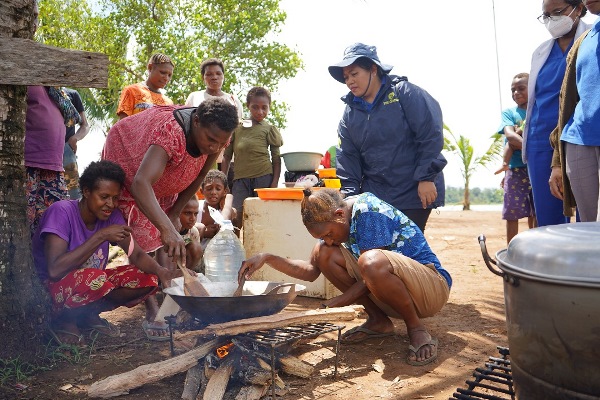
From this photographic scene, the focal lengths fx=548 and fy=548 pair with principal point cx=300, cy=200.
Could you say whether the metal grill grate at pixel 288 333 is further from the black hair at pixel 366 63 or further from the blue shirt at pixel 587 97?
the black hair at pixel 366 63

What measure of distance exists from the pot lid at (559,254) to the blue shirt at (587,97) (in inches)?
49.9

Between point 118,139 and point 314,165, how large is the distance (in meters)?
2.81

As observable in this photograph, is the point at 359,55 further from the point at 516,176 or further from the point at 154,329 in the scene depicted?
the point at 516,176

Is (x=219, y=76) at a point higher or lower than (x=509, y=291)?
higher

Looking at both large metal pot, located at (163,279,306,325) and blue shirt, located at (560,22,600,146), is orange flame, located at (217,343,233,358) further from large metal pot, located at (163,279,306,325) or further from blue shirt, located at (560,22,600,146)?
blue shirt, located at (560,22,600,146)

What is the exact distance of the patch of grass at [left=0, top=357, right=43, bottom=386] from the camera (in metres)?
2.92

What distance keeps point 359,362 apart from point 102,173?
1982 millimetres

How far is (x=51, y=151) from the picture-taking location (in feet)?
12.5

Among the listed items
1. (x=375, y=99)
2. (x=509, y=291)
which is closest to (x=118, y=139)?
(x=375, y=99)

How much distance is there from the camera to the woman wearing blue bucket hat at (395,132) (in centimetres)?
411

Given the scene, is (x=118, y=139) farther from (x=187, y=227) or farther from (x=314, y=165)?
(x=314, y=165)

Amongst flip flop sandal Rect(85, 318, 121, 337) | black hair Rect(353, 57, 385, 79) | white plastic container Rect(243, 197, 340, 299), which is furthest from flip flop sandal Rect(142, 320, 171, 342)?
black hair Rect(353, 57, 385, 79)

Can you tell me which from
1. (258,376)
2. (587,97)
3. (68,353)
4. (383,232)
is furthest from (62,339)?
(587,97)

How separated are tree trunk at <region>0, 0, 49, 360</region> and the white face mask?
3253 millimetres
